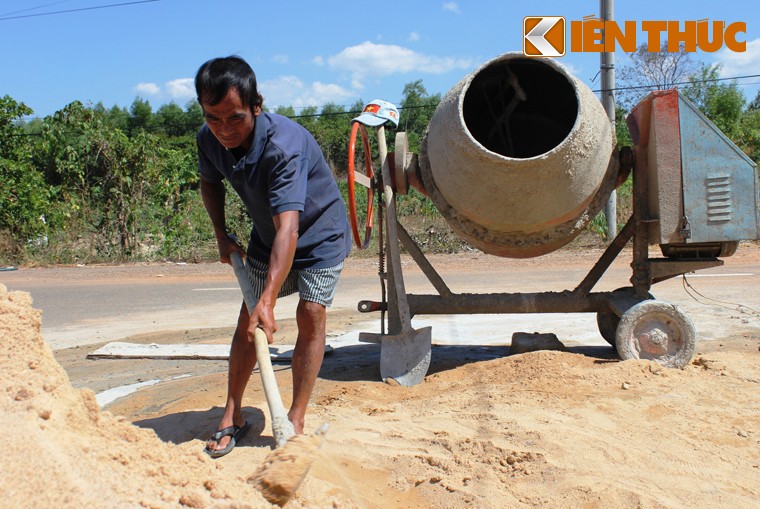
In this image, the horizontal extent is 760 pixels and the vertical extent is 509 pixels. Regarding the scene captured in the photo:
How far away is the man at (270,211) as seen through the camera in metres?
2.77

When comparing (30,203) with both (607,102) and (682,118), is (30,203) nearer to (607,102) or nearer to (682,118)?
(607,102)

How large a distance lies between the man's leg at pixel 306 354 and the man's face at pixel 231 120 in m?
0.75

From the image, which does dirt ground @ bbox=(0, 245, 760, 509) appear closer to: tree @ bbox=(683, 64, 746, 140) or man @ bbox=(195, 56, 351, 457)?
man @ bbox=(195, 56, 351, 457)

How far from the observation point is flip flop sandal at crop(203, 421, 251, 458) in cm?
305

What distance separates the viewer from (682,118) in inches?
165

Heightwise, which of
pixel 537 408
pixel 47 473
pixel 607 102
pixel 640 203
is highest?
pixel 607 102

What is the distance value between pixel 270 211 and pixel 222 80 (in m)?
0.56

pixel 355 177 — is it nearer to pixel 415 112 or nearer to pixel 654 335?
pixel 654 335

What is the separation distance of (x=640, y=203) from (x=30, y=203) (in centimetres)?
1265

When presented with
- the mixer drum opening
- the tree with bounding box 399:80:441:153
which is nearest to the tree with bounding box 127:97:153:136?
the tree with bounding box 399:80:441:153

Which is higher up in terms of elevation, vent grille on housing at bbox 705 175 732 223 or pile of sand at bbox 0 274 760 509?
vent grille on housing at bbox 705 175 732 223

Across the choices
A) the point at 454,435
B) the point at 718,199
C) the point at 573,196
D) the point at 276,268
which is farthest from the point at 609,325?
the point at 276,268

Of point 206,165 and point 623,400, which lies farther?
point 623,400

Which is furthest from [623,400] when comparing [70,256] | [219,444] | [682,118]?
[70,256]
